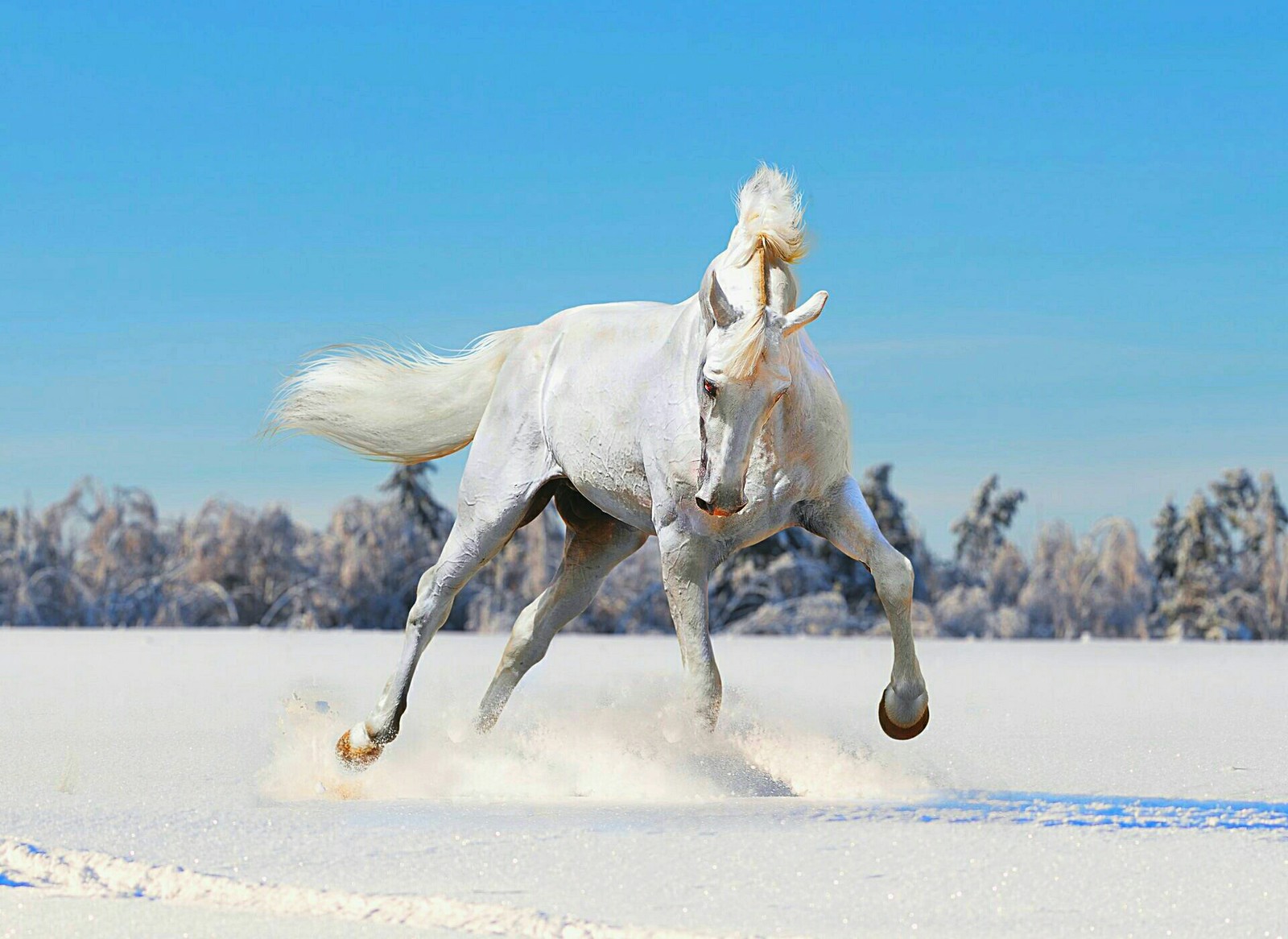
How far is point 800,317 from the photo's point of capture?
473 cm

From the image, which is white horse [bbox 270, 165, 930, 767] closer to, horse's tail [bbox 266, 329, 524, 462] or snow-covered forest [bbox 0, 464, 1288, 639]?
horse's tail [bbox 266, 329, 524, 462]

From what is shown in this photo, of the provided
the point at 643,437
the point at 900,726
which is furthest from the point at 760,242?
the point at 900,726

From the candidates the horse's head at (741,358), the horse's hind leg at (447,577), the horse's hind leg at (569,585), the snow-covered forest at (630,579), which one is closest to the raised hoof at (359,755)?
the horse's hind leg at (447,577)

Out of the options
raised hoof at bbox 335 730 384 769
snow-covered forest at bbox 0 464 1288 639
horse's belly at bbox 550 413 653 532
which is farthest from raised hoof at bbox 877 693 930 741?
snow-covered forest at bbox 0 464 1288 639

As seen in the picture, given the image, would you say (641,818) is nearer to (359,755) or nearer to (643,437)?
(643,437)

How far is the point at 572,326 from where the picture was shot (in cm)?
620

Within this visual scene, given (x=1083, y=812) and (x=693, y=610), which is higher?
(x=693, y=610)

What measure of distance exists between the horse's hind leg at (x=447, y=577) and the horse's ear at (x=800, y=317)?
5.40 ft

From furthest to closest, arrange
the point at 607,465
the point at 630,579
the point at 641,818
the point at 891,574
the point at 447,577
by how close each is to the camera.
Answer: the point at 630,579 < the point at 447,577 < the point at 607,465 < the point at 891,574 < the point at 641,818

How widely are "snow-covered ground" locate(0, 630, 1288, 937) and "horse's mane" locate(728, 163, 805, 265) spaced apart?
1611mm

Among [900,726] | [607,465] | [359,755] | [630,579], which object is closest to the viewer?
[900,726]

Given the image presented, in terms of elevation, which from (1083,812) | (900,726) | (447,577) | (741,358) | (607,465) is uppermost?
(741,358)

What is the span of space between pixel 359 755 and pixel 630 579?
16.9 metres

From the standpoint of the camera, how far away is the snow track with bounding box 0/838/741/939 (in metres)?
3.26
